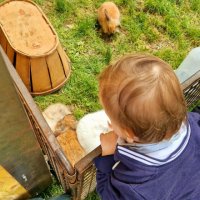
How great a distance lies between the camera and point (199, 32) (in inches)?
122

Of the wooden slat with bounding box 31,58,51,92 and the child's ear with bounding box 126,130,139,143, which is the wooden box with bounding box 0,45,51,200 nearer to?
Result: the child's ear with bounding box 126,130,139,143

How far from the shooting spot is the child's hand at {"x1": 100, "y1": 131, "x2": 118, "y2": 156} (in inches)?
57.6

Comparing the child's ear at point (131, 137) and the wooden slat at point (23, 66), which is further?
the wooden slat at point (23, 66)

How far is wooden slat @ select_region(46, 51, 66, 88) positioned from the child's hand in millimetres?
1020

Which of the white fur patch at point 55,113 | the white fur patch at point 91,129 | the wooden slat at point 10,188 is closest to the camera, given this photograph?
the wooden slat at point 10,188

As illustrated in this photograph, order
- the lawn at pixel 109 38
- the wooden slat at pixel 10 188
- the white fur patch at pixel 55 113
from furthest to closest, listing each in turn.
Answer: the lawn at pixel 109 38 < the white fur patch at pixel 55 113 < the wooden slat at pixel 10 188

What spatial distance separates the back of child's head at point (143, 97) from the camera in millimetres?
1176

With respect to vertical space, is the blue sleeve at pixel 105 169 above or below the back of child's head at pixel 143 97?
below

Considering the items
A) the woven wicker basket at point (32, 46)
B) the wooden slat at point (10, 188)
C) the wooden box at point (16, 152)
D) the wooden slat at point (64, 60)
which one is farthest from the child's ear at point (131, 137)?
the wooden slat at point (64, 60)

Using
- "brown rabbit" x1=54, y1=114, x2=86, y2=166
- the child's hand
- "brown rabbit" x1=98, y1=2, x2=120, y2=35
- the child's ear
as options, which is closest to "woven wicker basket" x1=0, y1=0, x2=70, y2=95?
"brown rabbit" x1=54, y1=114, x2=86, y2=166

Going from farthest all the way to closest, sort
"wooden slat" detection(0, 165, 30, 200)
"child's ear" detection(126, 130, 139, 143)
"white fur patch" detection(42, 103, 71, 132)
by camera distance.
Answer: "white fur patch" detection(42, 103, 71, 132) → "wooden slat" detection(0, 165, 30, 200) → "child's ear" detection(126, 130, 139, 143)

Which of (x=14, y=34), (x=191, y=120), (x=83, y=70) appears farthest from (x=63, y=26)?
(x=191, y=120)

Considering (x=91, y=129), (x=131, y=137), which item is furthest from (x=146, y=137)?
(x=91, y=129)

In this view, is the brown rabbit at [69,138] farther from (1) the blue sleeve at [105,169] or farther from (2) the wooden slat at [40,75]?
(1) the blue sleeve at [105,169]
